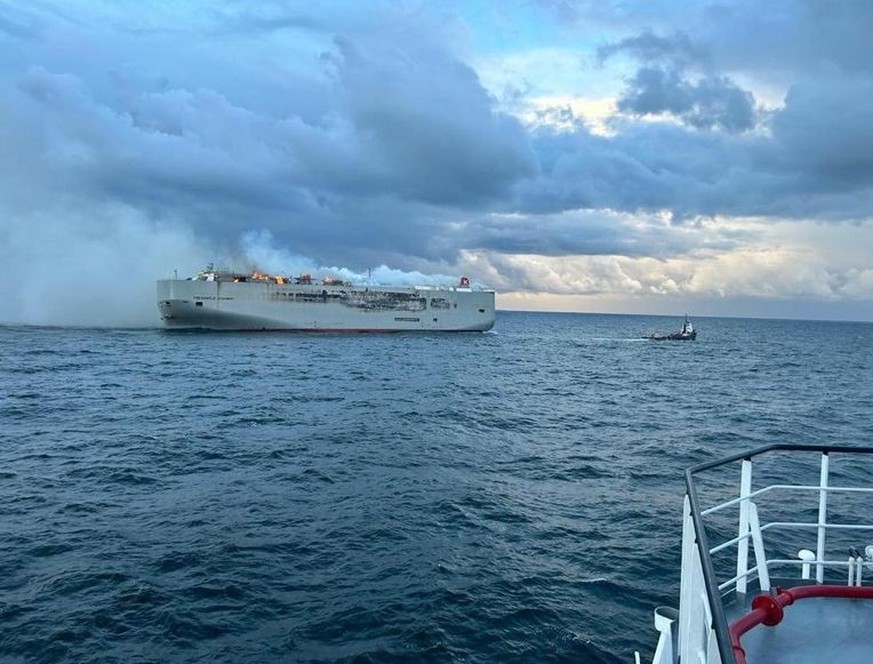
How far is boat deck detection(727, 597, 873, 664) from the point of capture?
4.65m

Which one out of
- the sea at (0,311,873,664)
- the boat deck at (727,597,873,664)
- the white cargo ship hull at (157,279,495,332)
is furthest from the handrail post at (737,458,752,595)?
the white cargo ship hull at (157,279,495,332)

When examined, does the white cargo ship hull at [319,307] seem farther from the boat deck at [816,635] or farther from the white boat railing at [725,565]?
the boat deck at [816,635]

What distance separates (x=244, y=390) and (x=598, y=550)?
27.0m

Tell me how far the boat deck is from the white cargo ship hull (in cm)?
8421

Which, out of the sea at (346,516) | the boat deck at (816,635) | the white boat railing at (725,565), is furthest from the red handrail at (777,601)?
the sea at (346,516)

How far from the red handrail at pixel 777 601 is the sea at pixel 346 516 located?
4.60m

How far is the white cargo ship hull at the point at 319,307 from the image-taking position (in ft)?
272

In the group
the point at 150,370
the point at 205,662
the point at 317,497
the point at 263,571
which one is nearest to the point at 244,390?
the point at 150,370

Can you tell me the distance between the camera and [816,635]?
4.94 metres

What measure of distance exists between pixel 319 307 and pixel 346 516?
7643 centimetres

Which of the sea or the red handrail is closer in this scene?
the red handrail

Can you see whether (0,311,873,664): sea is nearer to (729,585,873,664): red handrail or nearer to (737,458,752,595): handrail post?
(729,585,873,664): red handrail

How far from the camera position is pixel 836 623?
511 centimetres

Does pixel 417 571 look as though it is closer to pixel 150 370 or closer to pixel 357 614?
pixel 357 614
